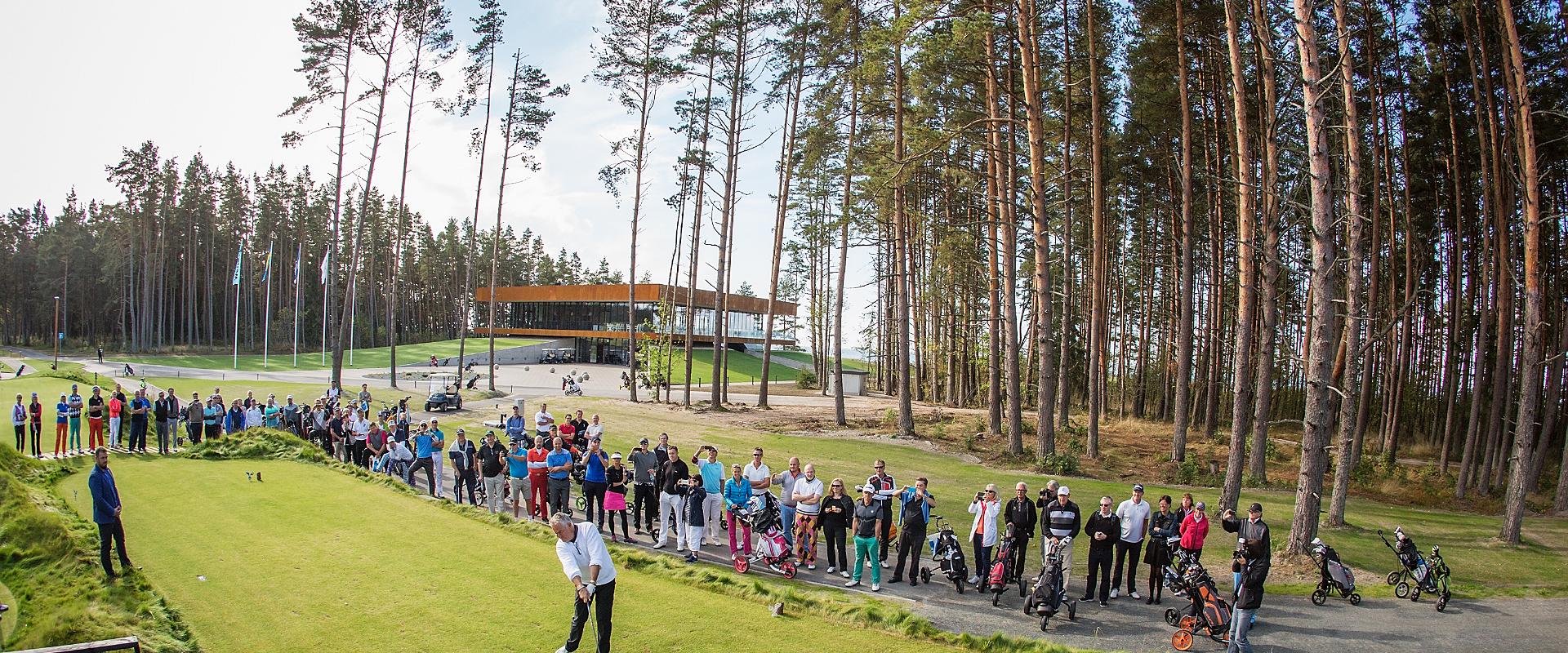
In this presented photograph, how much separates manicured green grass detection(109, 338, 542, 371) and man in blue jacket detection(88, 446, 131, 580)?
4734 centimetres

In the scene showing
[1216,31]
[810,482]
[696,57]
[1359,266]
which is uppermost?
[696,57]

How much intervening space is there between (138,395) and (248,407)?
2.94 metres

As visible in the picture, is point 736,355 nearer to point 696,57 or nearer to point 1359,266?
point 696,57

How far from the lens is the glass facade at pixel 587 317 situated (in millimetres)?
76188

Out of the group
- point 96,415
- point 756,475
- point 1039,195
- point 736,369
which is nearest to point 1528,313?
point 1039,195

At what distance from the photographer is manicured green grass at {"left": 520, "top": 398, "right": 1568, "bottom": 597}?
12.0 meters

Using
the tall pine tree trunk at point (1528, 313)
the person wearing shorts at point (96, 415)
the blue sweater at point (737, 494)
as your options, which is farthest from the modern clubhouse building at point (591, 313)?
the tall pine tree trunk at point (1528, 313)

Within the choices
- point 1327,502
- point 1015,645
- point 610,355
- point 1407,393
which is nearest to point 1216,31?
point 1327,502

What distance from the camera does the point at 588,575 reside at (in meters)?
7.00

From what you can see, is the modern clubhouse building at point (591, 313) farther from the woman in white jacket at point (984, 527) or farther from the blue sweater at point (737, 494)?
the woman in white jacket at point (984, 527)

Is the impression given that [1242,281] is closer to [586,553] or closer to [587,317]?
[586,553]

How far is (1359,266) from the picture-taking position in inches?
487

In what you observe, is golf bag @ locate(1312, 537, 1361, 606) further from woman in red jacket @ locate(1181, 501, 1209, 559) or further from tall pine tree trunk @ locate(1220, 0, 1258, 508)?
tall pine tree trunk @ locate(1220, 0, 1258, 508)

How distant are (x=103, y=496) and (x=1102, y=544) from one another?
12573 mm
